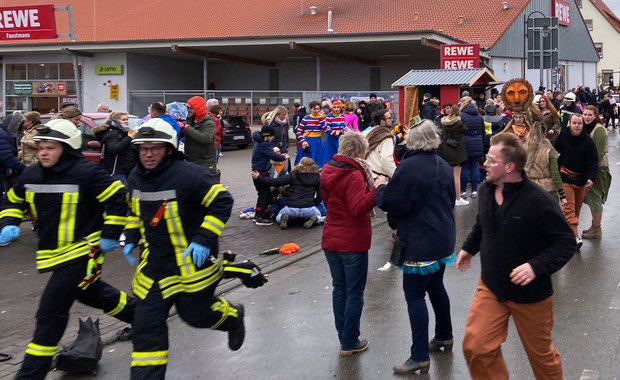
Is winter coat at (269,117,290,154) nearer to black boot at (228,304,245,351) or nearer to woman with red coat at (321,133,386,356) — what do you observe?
woman with red coat at (321,133,386,356)

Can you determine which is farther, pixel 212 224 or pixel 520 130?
pixel 520 130

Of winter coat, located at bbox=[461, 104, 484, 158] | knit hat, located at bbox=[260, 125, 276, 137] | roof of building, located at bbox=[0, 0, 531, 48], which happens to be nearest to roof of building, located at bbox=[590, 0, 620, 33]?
roof of building, located at bbox=[0, 0, 531, 48]

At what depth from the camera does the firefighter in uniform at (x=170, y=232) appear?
15.3 feet

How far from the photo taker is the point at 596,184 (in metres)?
9.45

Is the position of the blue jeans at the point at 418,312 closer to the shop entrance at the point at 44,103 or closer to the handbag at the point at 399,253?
the handbag at the point at 399,253

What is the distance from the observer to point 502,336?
171 inches

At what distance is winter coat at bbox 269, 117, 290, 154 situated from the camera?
12.4m

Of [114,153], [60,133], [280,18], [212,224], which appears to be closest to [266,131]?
[114,153]

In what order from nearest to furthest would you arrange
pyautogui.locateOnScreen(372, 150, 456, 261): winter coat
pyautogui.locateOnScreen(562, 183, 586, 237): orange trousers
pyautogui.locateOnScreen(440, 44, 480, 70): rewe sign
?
pyautogui.locateOnScreen(372, 150, 456, 261): winter coat
pyautogui.locateOnScreen(562, 183, 586, 237): orange trousers
pyautogui.locateOnScreen(440, 44, 480, 70): rewe sign

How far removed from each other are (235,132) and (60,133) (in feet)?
70.0

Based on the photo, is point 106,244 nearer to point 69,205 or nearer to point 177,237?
point 69,205

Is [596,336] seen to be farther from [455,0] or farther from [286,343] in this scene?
[455,0]

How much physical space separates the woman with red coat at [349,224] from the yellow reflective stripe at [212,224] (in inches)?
46.3

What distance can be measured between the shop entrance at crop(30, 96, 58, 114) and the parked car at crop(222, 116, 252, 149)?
11355 millimetres
